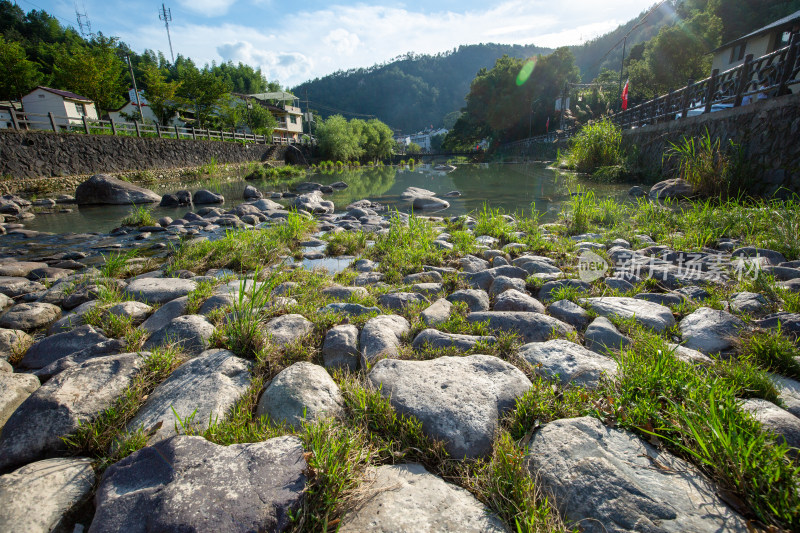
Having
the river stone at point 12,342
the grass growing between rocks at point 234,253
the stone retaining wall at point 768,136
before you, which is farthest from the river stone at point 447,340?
the stone retaining wall at point 768,136

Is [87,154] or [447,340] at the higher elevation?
[87,154]

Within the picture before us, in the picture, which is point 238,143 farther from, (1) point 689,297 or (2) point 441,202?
(1) point 689,297

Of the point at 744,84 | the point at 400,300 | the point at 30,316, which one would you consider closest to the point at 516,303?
the point at 400,300

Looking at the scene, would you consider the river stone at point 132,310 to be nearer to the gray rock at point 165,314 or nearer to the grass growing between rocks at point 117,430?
the gray rock at point 165,314

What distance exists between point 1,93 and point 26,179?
3157 cm

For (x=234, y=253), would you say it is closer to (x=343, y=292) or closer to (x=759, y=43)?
(x=343, y=292)

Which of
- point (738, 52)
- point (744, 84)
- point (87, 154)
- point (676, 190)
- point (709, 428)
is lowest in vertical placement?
point (709, 428)

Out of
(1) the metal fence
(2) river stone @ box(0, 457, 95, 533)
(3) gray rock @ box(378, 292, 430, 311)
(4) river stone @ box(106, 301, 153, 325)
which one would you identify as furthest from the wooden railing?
(1) the metal fence

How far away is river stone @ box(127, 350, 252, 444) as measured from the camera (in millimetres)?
1649

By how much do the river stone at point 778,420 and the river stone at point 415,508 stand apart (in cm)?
114

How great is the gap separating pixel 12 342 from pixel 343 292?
2.35m

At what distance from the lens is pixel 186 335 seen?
94.0 inches

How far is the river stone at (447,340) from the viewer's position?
7.26ft

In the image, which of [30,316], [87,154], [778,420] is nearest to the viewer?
[778,420]
